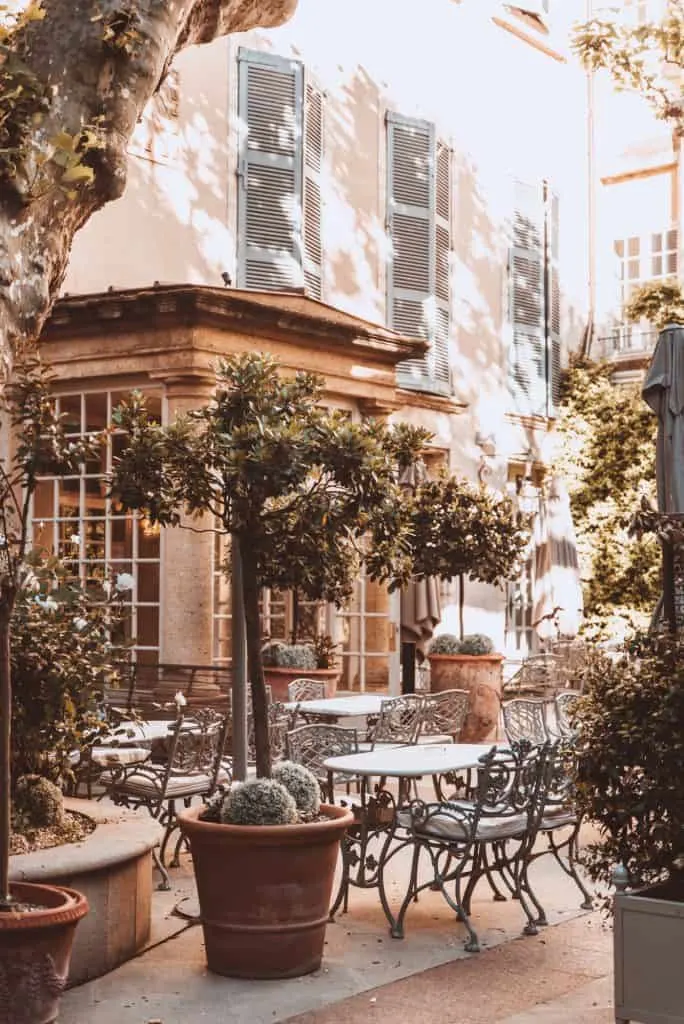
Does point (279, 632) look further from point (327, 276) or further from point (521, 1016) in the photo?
point (521, 1016)

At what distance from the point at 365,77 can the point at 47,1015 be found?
13159 mm

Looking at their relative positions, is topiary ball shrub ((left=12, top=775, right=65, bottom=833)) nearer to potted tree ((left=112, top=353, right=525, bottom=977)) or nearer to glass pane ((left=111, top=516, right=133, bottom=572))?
potted tree ((left=112, top=353, right=525, bottom=977))

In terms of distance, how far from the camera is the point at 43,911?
4652 mm

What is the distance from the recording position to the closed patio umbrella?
16391mm

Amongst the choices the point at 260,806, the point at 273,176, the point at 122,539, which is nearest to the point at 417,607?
the point at 122,539

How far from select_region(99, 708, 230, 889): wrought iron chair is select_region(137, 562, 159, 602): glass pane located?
383 centimetres

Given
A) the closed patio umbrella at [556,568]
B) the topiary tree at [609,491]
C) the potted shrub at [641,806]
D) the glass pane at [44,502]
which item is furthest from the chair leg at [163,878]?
the topiary tree at [609,491]

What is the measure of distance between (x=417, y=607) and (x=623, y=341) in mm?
8821

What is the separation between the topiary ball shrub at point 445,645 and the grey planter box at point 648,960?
861cm

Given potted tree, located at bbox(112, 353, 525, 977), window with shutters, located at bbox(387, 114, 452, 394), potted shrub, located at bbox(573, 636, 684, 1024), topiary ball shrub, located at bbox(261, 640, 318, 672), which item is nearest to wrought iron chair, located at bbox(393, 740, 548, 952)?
potted tree, located at bbox(112, 353, 525, 977)

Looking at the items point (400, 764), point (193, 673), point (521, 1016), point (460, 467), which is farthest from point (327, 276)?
point (521, 1016)

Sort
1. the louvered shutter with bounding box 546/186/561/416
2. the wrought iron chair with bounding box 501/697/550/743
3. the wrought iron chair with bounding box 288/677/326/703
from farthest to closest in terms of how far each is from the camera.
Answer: the louvered shutter with bounding box 546/186/561/416 < the wrought iron chair with bounding box 288/677/326/703 < the wrought iron chair with bounding box 501/697/550/743

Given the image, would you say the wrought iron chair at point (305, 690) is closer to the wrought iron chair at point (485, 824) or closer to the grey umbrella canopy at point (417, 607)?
the grey umbrella canopy at point (417, 607)

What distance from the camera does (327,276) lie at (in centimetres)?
1526
